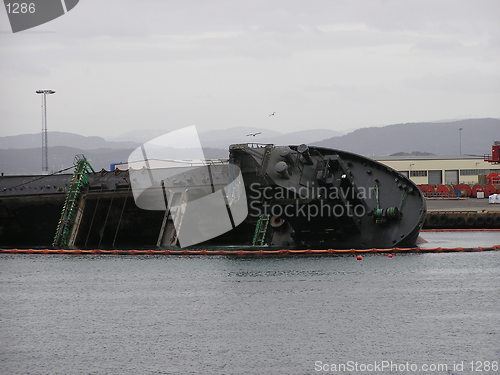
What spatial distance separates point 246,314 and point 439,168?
390 ft

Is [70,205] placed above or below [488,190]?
above

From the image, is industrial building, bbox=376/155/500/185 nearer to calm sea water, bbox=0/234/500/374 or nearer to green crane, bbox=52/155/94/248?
green crane, bbox=52/155/94/248

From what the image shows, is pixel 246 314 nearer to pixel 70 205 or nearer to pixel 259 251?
pixel 259 251

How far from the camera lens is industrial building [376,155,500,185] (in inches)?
5866

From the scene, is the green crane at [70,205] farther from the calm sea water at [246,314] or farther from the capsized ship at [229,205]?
the calm sea water at [246,314]

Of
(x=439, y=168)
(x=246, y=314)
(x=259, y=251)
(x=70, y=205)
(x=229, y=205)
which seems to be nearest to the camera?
(x=246, y=314)

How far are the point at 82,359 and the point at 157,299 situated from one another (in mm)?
10649

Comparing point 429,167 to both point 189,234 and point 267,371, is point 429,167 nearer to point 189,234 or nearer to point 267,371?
point 189,234

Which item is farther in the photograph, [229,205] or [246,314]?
[229,205]

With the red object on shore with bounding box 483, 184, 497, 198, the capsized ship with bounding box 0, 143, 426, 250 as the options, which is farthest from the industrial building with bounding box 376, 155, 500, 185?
the capsized ship with bounding box 0, 143, 426, 250

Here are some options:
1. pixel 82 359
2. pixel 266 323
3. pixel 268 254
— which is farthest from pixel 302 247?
pixel 82 359

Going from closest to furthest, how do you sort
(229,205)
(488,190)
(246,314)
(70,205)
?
(246,314), (229,205), (70,205), (488,190)

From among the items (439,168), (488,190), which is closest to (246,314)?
(488,190)

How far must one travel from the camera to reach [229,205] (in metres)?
54.7
